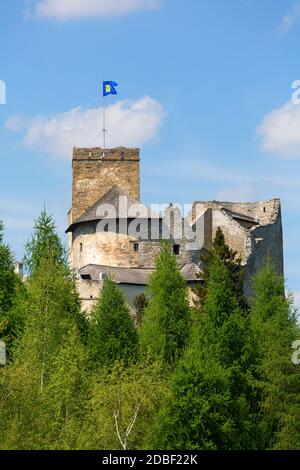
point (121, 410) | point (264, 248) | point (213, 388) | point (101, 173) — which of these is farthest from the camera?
point (101, 173)

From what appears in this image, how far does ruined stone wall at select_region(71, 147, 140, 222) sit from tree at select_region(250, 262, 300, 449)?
23.3m

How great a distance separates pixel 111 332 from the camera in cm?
5466

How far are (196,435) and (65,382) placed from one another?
586cm

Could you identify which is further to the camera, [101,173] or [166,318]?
[101,173]

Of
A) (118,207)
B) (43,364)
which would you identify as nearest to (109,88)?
(118,207)

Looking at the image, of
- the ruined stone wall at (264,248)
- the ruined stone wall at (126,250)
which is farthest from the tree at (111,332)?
the ruined stone wall at (264,248)

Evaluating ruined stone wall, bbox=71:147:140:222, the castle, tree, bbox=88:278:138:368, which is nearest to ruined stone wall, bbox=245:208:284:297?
the castle

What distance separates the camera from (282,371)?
51.0m

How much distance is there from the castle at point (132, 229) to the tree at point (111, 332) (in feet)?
34.9

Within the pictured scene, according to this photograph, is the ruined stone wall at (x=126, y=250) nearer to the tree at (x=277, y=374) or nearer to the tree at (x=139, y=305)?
the tree at (x=139, y=305)

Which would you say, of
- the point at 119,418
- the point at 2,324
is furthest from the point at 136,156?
the point at 119,418

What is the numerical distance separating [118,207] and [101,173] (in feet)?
16.1

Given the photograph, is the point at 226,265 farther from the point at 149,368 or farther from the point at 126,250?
the point at 149,368

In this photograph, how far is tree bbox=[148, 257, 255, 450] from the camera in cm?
4394
